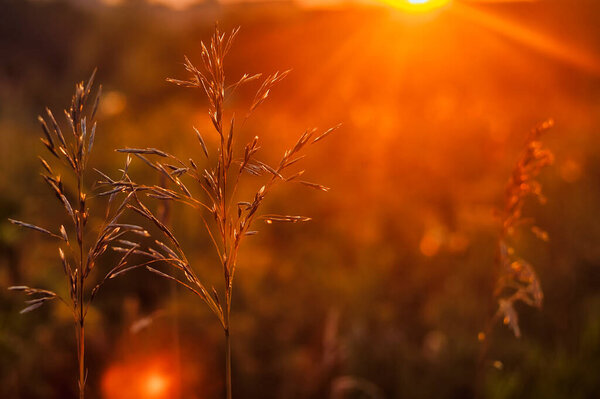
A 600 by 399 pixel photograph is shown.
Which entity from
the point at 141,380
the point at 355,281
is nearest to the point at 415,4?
the point at 355,281

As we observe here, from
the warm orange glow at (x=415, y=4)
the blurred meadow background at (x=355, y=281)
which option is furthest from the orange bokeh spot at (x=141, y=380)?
the warm orange glow at (x=415, y=4)

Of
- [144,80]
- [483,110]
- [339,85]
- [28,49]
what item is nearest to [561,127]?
[483,110]

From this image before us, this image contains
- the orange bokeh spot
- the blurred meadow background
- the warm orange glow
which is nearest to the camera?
the orange bokeh spot

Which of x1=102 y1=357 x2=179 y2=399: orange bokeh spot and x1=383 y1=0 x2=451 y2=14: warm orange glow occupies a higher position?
x1=383 y1=0 x2=451 y2=14: warm orange glow

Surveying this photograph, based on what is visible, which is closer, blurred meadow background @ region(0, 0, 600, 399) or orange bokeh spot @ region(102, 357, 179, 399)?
orange bokeh spot @ region(102, 357, 179, 399)

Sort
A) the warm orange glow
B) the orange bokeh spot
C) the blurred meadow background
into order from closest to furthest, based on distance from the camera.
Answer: the orange bokeh spot → the blurred meadow background → the warm orange glow

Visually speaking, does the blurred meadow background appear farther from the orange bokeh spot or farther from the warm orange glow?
the warm orange glow

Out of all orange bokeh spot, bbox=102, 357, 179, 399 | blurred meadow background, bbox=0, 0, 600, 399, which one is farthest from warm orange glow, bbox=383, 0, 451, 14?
orange bokeh spot, bbox=102, 357, 179, 399

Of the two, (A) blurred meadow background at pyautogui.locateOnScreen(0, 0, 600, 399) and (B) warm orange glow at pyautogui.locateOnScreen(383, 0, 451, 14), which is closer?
(A) blurred meadow background at pyautogui.locateOnScreen(0, 0, 600, 399)

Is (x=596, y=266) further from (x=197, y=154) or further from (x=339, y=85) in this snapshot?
(x=339, y=85)
